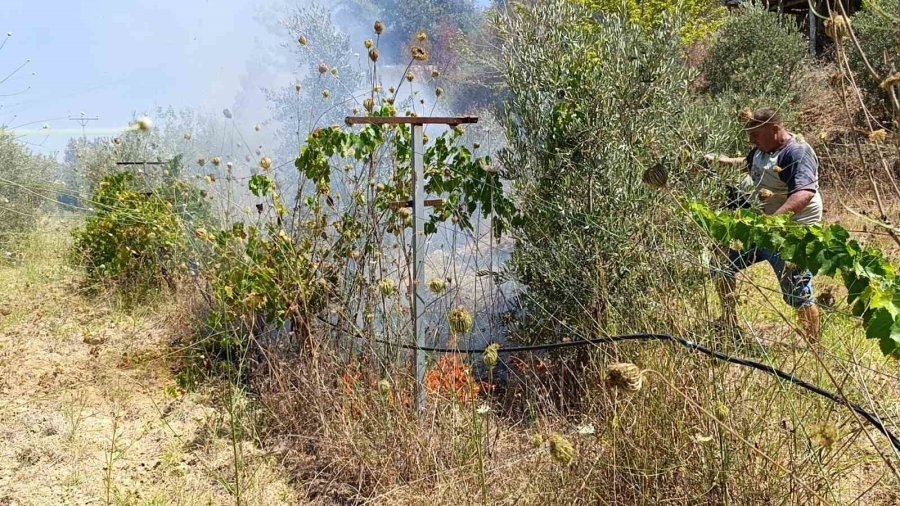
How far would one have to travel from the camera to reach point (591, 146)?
3590mm

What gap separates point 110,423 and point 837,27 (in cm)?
335

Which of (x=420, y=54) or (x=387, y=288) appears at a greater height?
(x=420, y=54)

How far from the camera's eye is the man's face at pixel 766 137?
3950 mm

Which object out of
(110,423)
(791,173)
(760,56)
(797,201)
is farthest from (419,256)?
(760,56)

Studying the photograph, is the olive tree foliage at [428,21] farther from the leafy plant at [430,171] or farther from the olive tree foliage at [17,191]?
the leafy plant at [430,171]

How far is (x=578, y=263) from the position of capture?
3.53m

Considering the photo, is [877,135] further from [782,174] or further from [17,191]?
[17,191]

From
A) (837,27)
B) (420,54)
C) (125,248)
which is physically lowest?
(125,248)

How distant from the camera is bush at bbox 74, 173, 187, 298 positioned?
5125 mm

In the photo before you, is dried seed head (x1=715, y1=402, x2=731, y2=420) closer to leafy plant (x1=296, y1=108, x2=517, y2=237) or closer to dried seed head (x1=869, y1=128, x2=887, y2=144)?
dried seed head (x1=869, y1=128, x2=887, y2=144)

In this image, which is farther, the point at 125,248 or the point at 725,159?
the point at 125,248

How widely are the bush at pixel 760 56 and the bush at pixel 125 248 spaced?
9103 mm

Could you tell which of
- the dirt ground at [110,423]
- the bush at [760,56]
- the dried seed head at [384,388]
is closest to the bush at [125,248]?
the dirt ground at [110,423]

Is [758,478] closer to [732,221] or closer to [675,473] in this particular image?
[675,473]
